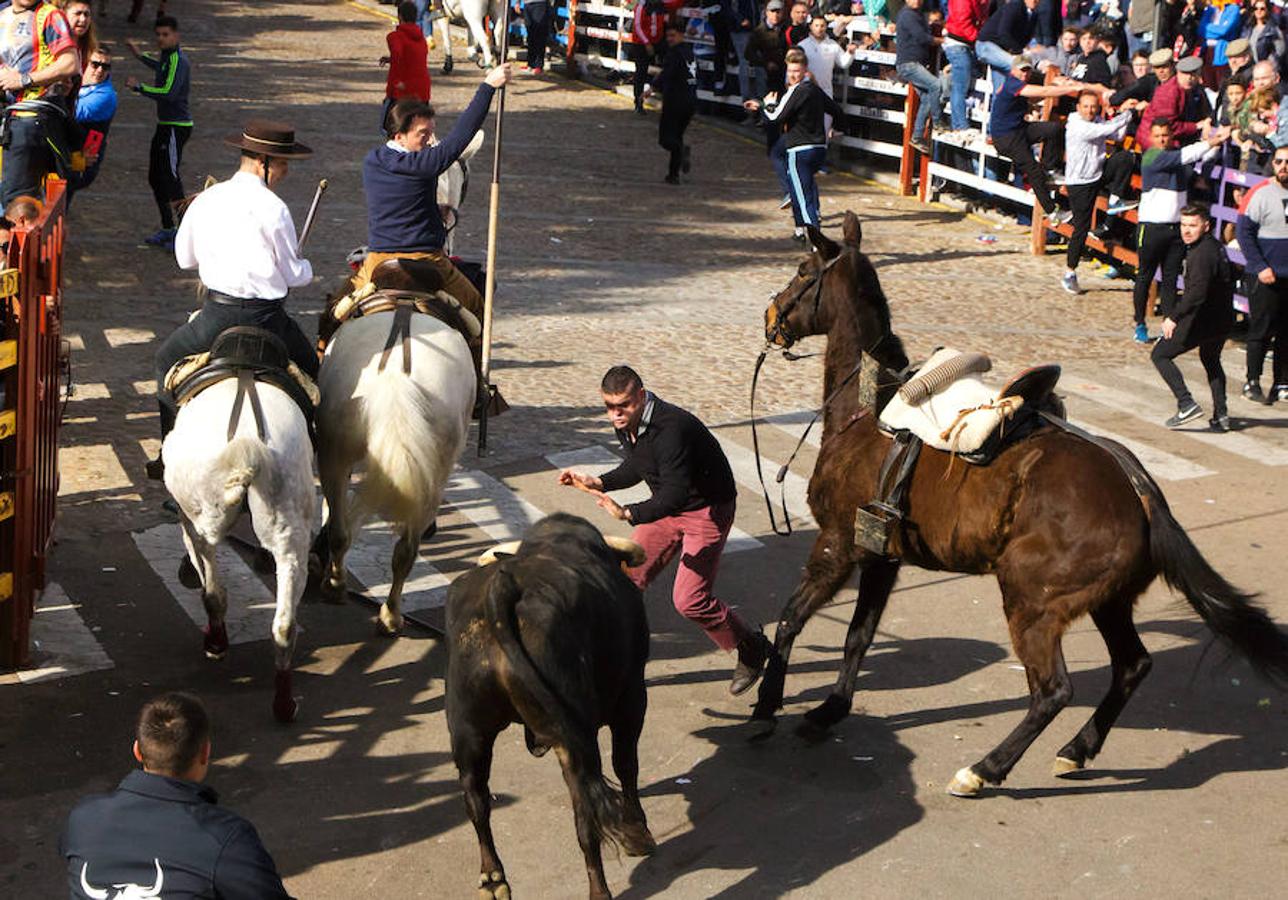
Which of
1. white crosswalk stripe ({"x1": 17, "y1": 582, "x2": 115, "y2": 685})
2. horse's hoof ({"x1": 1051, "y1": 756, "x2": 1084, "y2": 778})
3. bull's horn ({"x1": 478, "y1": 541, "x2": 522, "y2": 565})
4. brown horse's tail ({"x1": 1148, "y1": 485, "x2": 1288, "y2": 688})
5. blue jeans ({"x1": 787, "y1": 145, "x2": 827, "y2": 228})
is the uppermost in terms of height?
bull's horn ({"x1": 478, "y1": 541, "x2": 522, "y2": 565})

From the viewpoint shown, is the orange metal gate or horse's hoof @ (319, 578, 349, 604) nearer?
the orange metal gate

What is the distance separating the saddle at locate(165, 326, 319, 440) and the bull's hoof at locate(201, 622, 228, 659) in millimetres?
1159

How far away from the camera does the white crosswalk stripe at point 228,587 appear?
916 cm

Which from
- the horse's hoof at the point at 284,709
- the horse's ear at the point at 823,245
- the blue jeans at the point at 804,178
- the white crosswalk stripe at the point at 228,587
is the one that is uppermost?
the horse's ear at the point at 823,245

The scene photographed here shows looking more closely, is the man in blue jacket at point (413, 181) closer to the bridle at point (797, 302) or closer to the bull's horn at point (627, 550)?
the bridle at point (797, 302)

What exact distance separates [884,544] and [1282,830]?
209 centimetres

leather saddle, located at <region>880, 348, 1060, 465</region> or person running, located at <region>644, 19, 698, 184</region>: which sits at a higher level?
leather saddle, located at <region>880, 348, 1060, 465</region>

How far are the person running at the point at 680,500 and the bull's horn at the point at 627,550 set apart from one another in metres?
0.81

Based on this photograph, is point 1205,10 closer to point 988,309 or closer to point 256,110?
point 988,309

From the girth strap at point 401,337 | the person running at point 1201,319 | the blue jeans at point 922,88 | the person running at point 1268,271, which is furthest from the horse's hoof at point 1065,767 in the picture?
the blue jeans at point 922,88

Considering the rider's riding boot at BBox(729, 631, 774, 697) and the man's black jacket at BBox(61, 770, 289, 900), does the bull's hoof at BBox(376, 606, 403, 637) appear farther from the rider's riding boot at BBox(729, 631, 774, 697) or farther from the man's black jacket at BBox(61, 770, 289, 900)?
the man's black jacket at BBox(61, 770, 289, 900)

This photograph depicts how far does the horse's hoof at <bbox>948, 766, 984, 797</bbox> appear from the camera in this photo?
7270 millimetres

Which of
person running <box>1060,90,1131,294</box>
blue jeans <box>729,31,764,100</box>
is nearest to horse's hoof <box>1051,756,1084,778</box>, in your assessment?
person running <box>1060,90,1131,294</box>

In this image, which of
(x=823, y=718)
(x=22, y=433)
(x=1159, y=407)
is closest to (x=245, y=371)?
(x=22, y=433)
